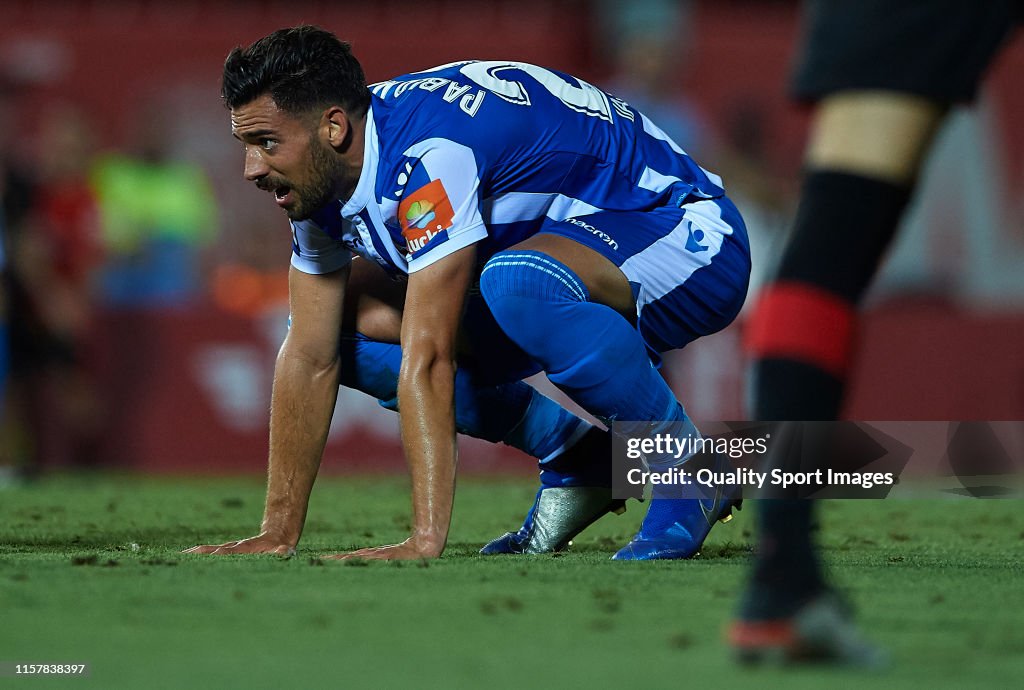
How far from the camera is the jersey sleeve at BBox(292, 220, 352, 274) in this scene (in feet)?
13.5

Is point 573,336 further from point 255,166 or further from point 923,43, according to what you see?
point 923,43

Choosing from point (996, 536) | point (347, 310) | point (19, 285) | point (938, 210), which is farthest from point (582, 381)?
point (938, 210)

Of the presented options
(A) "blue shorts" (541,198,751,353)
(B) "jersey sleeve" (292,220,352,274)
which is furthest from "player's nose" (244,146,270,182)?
(A) "blue shorts" (541,198,751,353)

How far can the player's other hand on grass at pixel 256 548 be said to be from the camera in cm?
384

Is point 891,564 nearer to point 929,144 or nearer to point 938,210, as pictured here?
point 929,144

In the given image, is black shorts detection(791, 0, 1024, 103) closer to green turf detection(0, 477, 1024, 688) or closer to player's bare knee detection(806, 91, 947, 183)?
player's bare knee detection(806, 91, 947, 183)

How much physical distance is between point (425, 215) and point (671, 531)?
996 mm

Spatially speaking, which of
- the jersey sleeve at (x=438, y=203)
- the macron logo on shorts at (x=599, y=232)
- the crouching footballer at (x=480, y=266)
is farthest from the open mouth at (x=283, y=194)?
the macron logo on shorts at (x=599, y=232)

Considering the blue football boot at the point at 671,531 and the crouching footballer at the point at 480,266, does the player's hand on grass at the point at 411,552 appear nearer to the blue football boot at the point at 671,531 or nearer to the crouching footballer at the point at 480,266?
the crouching footballer at the point at 480,266

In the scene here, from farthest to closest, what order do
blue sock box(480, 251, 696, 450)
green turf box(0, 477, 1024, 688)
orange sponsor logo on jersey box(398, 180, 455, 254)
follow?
blue sock box(480, 251, 696, 450) < orange sponsor logo on jersey box(398, 180, 455, 254) < green turf box(0, 477, 1024, 688)

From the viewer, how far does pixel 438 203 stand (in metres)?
3.68

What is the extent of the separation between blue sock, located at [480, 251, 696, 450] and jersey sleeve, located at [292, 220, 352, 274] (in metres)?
0.47

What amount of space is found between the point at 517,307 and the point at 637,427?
463mm

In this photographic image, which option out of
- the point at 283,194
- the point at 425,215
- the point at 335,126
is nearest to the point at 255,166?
the point at 283,194
